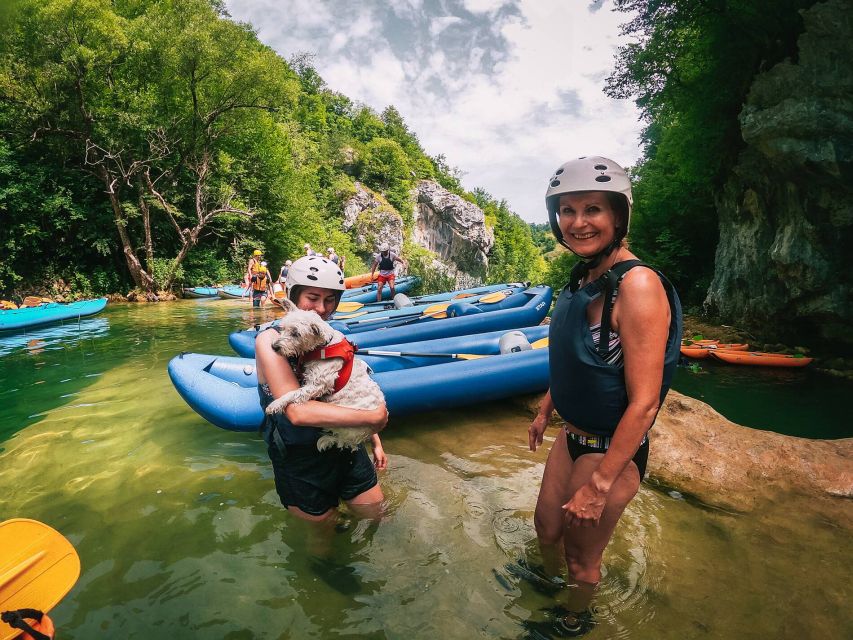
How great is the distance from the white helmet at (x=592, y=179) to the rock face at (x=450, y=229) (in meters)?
38.8

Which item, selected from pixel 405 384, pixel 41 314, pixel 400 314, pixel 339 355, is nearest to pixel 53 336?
pixel 41 314

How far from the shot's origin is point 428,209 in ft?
137

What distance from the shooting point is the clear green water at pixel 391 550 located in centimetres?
183

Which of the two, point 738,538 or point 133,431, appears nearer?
point 738,538

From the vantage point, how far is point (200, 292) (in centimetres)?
1617

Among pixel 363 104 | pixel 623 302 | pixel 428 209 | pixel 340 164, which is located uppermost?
pixel 363 104

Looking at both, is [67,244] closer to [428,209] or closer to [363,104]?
[428,209]

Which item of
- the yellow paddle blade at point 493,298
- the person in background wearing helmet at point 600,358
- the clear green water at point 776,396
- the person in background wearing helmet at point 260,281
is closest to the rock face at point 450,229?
the person in background wearing helmet at point 260,281

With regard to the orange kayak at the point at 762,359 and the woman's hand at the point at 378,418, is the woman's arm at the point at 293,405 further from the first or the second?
the orange kayak at the point at 762,359

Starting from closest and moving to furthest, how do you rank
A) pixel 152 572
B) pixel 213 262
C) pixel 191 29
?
pixel 152 572
pixel 191 29
pixel 213 262

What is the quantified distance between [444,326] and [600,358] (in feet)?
15.6

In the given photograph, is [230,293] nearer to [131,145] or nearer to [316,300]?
[131,145]

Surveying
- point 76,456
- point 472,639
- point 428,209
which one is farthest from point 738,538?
point 428,209

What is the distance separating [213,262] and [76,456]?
55.1 ft
